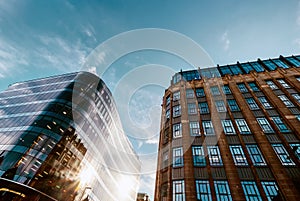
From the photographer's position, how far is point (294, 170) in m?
14.6

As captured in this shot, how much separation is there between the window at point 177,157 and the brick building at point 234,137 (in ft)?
0.39

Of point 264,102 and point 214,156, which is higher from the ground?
point 264,102

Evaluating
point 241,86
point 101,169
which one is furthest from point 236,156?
point 101,169

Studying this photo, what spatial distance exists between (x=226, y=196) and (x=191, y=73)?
23058mm

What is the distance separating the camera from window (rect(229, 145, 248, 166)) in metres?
16.4

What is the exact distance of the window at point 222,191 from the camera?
14.1m

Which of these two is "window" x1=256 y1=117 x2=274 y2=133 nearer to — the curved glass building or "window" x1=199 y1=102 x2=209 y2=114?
"window" x1=199 y1=102 x2=209 y2=114

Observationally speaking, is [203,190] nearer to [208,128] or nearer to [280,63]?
[208,128]

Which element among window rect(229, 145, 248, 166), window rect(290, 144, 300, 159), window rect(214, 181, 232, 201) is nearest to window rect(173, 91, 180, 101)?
window rect(229, 145, 248, 166)

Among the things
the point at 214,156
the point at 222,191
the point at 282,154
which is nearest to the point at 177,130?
the point at 214,156

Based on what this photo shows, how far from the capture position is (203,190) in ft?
49.2

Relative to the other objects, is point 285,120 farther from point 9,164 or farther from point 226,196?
point 9,164

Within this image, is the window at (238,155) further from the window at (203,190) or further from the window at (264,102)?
the window at (264,102)

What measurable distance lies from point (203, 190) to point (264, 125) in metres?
11.9
